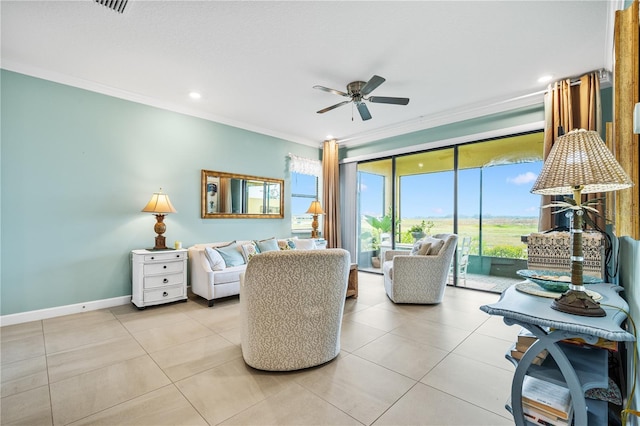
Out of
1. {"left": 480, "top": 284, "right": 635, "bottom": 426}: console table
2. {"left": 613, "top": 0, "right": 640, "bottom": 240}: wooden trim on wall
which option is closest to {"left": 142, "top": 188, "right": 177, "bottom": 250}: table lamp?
{"left": 480, "top": 284, "right": 635, "bottom": 426}: console table

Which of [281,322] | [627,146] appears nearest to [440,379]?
[281,322]

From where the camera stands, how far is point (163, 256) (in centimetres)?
370

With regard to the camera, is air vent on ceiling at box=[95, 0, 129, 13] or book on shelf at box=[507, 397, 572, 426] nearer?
book on shelf at box=[507, 397, 572, 426]

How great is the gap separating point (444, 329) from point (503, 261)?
9.17 feet

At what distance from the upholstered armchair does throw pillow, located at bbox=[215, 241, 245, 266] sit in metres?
2.21

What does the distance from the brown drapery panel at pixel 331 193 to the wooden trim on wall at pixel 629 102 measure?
198 inches

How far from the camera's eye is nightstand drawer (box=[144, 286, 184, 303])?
359 centimetres

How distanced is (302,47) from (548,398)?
3.14 meters

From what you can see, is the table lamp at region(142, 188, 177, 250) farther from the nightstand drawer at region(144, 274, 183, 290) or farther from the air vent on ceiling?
the air vent on ceiling

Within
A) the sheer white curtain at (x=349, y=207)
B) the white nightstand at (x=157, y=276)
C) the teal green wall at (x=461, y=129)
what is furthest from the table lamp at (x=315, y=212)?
the white nightstand at (x=157, y=276)

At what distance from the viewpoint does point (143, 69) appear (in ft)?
10.7

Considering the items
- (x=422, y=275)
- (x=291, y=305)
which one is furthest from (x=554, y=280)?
(x=422, y=275)

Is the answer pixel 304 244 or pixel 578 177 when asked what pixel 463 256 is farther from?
pixel 578 177

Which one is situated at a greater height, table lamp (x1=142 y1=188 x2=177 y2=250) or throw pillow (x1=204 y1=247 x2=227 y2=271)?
table lamp (x1=142 y1=188 x2=177 y2=250)
